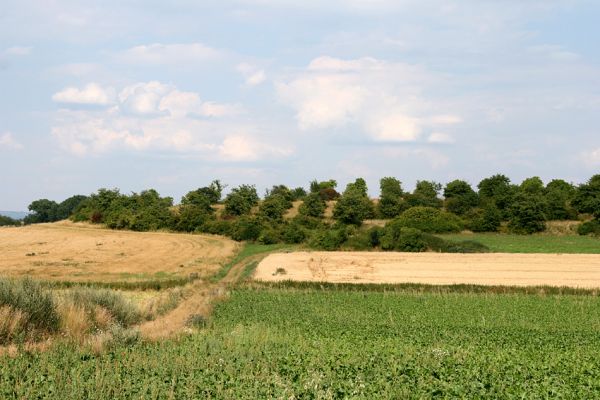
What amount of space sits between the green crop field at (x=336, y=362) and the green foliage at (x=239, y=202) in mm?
69539

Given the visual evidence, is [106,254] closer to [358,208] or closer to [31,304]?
[358,208]

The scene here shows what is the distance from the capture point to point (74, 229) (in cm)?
9375

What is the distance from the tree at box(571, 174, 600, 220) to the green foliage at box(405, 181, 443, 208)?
15.9 metres

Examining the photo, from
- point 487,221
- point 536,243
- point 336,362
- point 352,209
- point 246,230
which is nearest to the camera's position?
point 336,362

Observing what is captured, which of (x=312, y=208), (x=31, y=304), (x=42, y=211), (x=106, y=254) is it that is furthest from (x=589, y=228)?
(x=42, y=211)

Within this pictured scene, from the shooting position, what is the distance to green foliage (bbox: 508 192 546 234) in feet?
257

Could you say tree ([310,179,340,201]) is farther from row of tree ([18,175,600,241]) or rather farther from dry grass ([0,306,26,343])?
dry grass ([0,306,26,343])

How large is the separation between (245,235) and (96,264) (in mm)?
25300

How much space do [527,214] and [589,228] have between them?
632 cm

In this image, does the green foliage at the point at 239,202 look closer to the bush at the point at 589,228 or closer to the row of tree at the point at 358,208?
the row of tree at the point at 358,208

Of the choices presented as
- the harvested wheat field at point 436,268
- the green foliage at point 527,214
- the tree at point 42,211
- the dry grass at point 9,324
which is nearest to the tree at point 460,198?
the green foliage at point 527,214

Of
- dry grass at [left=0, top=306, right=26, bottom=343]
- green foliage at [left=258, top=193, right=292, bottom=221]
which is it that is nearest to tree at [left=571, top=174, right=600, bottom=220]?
green foliage at [left=258, top=193, right=292, bottom=221]

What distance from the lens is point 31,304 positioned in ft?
76.1

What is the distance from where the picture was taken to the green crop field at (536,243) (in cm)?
6122
